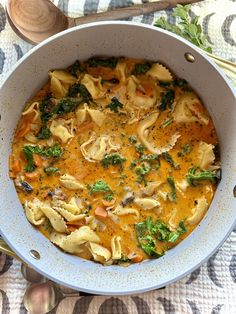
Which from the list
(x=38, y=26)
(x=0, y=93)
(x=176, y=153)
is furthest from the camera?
(x=38, y=26)

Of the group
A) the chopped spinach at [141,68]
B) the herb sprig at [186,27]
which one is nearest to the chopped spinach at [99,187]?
the chopped spinach at [141,68]

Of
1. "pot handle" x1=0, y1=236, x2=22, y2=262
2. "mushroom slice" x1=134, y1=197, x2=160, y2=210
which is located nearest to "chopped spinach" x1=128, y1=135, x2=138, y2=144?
"mushroom slice" x1=134, y1=197, x2=160, y2=210

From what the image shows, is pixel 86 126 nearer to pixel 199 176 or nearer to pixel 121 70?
pixel 121 70

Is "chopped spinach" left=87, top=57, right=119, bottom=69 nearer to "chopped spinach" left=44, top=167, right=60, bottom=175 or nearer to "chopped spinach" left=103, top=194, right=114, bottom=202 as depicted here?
"chopped spinach" left=44, top=167, right=60, bottom=175

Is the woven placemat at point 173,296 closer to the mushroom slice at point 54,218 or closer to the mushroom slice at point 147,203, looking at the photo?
the mushroom slice at point 54,218

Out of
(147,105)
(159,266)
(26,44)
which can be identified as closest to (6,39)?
(26,44)

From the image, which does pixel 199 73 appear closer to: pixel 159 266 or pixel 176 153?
pixel 176 153
